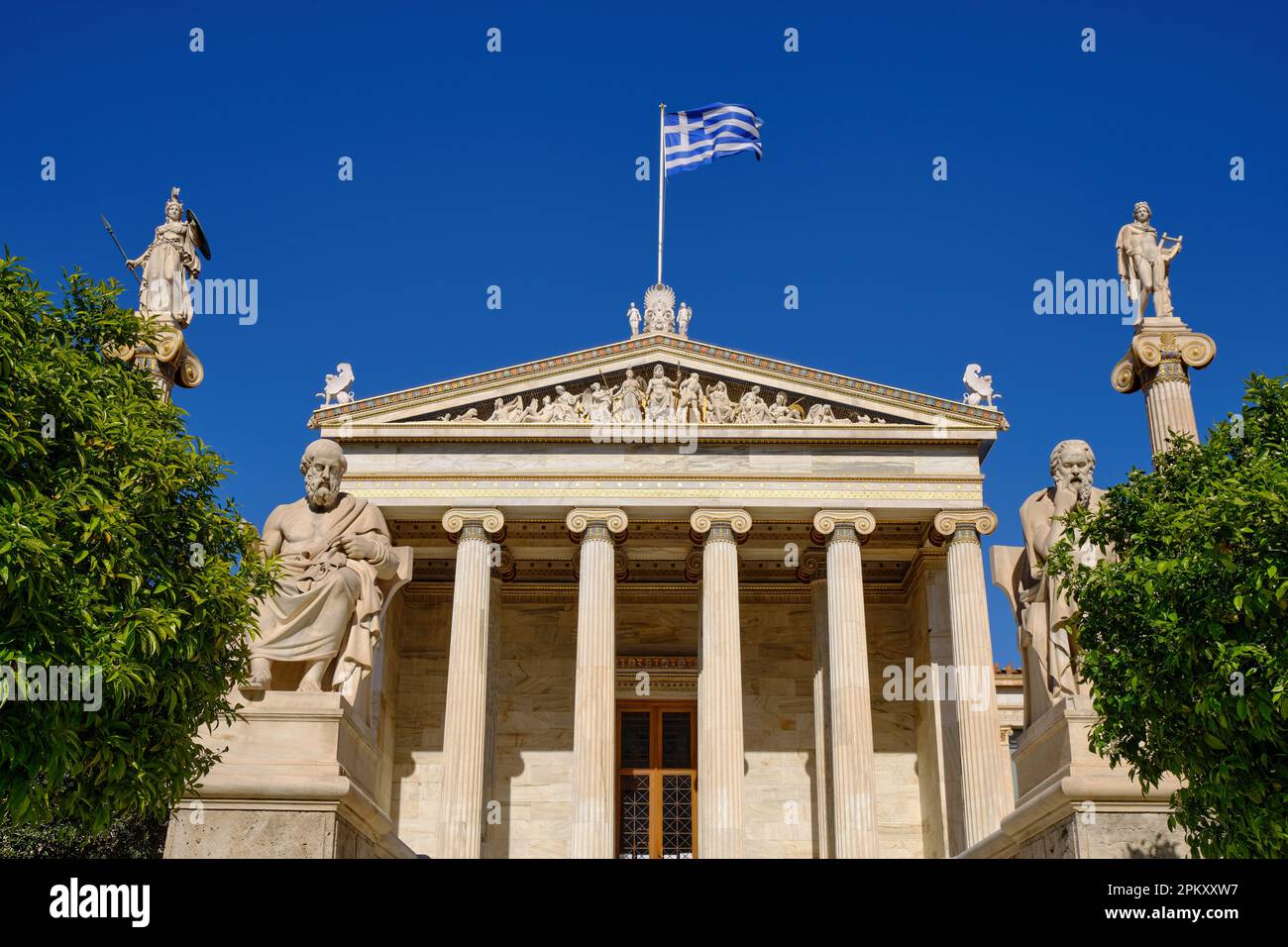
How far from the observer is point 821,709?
105 ft

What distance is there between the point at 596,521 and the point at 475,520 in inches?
119

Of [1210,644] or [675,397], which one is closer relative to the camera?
[1210,644]

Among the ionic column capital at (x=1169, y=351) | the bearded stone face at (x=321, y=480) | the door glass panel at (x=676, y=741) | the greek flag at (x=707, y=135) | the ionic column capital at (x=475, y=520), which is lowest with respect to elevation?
the bearded stone face at (x=321, y=480)

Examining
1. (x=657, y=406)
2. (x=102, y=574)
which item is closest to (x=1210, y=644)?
(x=102, y=574)

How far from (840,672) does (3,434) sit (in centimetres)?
2349

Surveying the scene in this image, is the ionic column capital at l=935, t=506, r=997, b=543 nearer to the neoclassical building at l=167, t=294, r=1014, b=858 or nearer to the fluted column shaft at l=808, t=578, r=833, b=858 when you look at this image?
the neoclassical building at l=167, t=294, r=1014, b=858

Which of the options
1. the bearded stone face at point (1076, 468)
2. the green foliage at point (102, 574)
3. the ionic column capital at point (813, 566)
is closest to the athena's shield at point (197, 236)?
the green foliage at point (102, 574)

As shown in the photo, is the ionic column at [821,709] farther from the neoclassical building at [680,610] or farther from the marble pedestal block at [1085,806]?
the marble pedestal block at [1085,806]

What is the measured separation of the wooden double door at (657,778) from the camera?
33562 mm

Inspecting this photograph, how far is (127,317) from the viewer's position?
Answer: 10.8 meters

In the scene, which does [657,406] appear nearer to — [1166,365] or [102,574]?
[1166,365]

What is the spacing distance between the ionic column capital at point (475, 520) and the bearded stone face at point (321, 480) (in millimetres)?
19601

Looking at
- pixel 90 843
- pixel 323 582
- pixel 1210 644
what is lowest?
pixel 90 843
